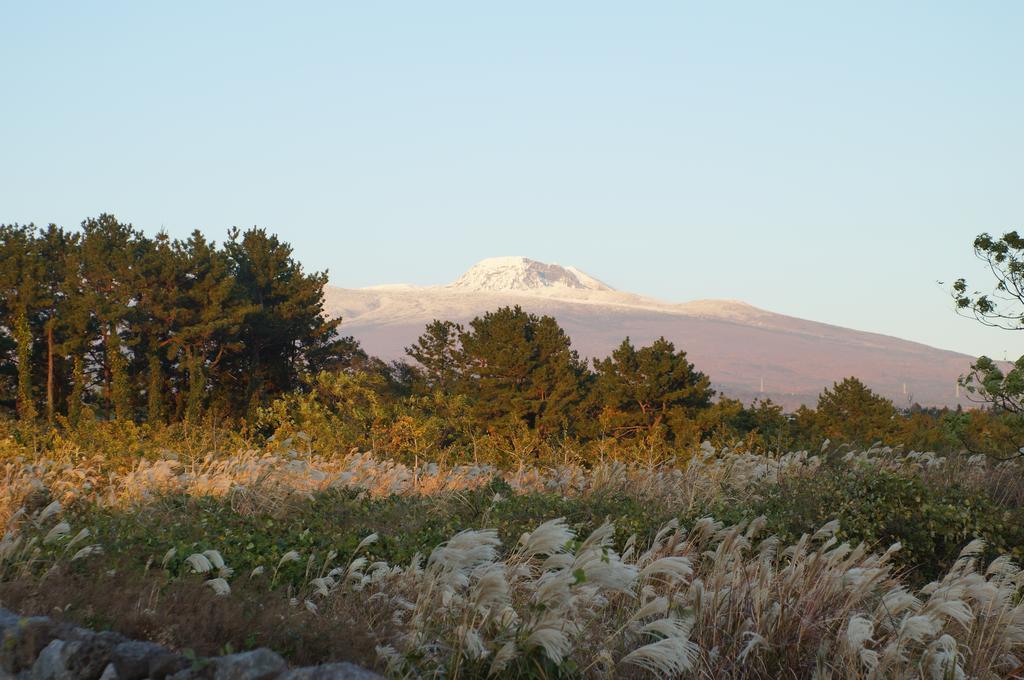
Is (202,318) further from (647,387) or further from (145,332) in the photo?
(647,387)

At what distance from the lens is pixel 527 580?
677 cm

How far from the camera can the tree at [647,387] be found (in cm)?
2639

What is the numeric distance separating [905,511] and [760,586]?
4.10 m

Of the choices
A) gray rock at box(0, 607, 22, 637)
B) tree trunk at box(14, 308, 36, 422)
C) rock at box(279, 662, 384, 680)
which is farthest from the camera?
tree trunk at box(14, 308, 36, 422)

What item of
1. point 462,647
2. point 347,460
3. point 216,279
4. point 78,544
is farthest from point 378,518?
point 216,279

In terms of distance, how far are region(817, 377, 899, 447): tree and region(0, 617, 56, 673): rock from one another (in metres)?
33.4

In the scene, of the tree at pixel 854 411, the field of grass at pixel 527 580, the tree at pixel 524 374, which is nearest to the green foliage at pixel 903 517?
the field of grass at pixel 527 580

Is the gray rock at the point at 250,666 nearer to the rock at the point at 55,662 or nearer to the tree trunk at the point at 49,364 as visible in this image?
the rock at the point at 55,662

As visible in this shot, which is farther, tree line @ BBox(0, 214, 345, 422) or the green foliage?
tree line @ BBox(0, 214, 345, 422)

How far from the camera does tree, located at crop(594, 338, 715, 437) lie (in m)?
26.4

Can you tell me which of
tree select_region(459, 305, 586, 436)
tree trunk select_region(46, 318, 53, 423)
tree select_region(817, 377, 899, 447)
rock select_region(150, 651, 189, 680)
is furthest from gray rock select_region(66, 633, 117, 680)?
tree trunk select_region(46, 318, 53, 423)

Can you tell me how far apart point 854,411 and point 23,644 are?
36.3 metres

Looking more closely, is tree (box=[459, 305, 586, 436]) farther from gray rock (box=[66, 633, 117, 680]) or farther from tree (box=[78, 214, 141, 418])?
gray rock (box=[66, 633, 117, 680])

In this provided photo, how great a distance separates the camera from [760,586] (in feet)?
19.0
